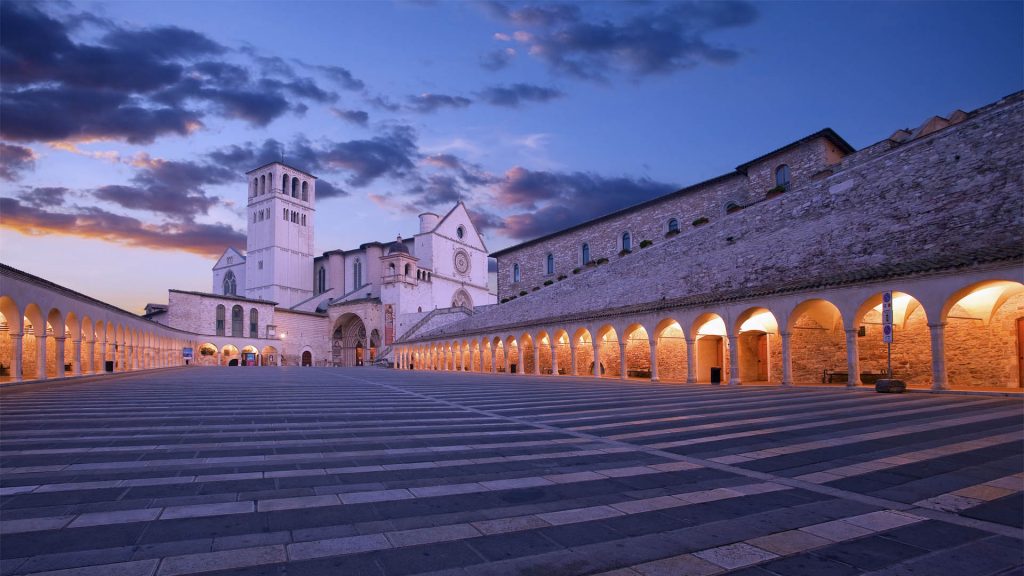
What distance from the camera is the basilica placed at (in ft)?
205

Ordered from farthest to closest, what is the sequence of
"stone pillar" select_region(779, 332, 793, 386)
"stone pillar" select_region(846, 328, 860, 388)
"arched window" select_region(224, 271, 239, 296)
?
"arched window" select_region(224, 271, 239, 296) < "stone pillar" select_region(779, 332, 793, 386) < "stone pillar" select_region(846, 328, 860, 388)

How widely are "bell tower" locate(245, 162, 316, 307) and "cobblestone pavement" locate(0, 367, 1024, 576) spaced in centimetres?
7311

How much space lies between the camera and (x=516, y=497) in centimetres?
486

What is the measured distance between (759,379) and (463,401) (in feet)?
52.2

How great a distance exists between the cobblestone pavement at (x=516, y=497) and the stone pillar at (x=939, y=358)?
721 cm

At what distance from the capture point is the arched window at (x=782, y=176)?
32125 mm

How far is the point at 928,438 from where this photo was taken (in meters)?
7.67

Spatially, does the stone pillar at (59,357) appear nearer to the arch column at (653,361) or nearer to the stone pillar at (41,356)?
the stone pillar at (41,356)

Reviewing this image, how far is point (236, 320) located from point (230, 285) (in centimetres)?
2683

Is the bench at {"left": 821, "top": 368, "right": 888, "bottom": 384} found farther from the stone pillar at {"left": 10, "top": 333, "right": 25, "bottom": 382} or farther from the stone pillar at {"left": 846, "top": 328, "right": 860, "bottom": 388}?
the stone pillar at {"left": 10, "top": 333, "right": 25, "bottom": 382}

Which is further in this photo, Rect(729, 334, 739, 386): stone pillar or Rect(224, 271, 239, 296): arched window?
Rect(224, 271, 239, 296): arched window

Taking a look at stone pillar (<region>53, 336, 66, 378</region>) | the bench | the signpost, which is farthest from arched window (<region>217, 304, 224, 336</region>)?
the signpost

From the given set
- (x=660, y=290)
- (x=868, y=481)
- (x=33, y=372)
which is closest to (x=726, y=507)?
(x=868, y=481)

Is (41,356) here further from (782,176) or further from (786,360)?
(782,176)
